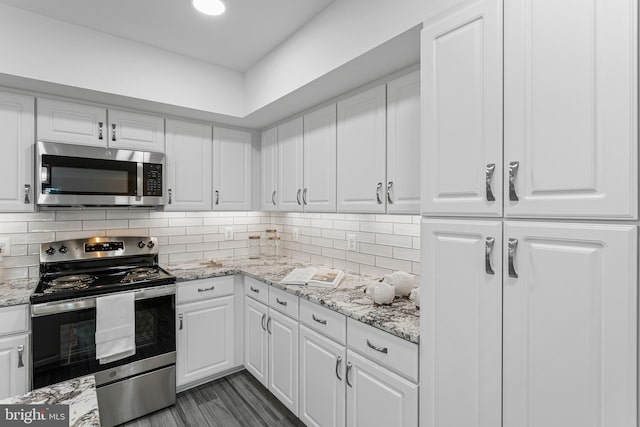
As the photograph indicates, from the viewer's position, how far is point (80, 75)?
2.14 metres

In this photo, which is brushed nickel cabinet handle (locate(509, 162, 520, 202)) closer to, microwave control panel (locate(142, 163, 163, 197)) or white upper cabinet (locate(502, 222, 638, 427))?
white upper cabinet (locate(502, 222, 638, 427))

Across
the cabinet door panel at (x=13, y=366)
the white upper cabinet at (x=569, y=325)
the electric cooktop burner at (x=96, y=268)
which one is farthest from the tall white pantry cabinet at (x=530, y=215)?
the cabinet door panel at (x=13, y=366)

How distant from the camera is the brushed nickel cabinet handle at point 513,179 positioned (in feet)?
3.61

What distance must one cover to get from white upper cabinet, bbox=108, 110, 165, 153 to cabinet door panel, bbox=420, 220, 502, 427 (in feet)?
Result: 7.62

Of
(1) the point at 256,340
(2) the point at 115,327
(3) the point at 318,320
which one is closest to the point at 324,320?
(3) the point at 318,320

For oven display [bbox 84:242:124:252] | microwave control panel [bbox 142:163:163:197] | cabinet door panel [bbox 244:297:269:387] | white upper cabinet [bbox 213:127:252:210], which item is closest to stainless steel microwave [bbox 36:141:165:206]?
microwave control panel [bbox 142:163:163:197]

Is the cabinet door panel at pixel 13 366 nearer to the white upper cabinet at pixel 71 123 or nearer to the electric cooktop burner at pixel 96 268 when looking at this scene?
the electric cooktop burner at pixel 96 268

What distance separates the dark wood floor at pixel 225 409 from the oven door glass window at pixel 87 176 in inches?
64.1

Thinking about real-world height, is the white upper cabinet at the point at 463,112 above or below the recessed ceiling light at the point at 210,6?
below

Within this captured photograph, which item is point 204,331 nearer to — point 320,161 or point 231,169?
point 231,169

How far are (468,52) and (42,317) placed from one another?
2589 mm

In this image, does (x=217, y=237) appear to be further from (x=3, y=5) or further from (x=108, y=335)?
(x=3, y=5)

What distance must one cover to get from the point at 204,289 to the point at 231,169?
44.9 inches

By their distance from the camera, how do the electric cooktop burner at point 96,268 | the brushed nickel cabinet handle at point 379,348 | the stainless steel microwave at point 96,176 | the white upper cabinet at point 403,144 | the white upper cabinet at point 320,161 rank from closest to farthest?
1. the brushed nickel cabinet handle at point 379,348
2. the white upper cabinet at point 403,144
3. the electric cooktop burner at point 96,268
4. the stainless steel microwave at point 96,176
5. the white upper cabinet at point 320,161
